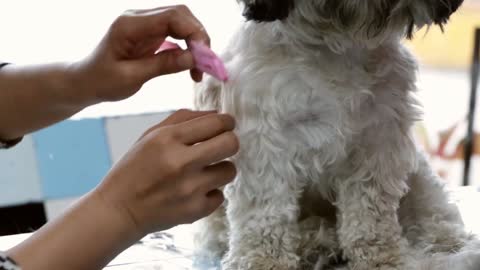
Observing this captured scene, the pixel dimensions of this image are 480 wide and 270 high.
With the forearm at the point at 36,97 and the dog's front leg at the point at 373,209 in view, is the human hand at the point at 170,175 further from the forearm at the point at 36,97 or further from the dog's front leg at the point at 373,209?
the dog's front leg at the point at 373,209

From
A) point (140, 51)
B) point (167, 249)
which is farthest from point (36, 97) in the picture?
point (167, 249)

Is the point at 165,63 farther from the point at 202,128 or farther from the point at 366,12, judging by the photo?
the point at 366,12

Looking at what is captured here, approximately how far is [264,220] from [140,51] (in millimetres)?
351

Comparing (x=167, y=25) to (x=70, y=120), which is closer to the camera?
(x=167, y=25)

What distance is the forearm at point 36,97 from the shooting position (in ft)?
3.43

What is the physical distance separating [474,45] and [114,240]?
1.55 metres

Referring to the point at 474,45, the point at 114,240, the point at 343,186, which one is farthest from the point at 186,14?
the point at 474,45

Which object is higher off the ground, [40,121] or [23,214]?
[40,121]

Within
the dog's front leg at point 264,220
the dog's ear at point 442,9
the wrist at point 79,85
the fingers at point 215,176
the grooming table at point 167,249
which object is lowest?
the grooming table at point 167,249

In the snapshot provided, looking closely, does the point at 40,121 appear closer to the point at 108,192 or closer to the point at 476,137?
the point at 108,192

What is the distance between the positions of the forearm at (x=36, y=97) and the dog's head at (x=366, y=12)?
27cm

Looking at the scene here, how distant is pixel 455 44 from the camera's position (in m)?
2.14

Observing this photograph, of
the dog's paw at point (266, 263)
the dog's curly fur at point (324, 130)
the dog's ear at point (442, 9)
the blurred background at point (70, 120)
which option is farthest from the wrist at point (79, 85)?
the blurred background at point (70, 120)

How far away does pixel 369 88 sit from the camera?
1.12 m
